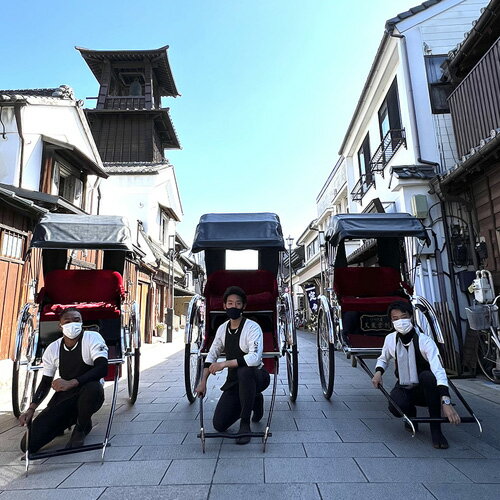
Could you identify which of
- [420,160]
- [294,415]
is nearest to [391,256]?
[294,415]

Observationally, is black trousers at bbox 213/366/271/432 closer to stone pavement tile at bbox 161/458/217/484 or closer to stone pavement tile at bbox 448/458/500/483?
stone pavement tile at bbox 161/458/217/484

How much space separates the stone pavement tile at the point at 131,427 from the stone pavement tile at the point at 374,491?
2.04m

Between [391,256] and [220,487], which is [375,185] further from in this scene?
[220,487]

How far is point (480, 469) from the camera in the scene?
103 inches

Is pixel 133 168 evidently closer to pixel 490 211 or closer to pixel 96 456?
pixel 490 211

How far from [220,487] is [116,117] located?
850 inches

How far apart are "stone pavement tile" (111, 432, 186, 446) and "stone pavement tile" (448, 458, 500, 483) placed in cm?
238

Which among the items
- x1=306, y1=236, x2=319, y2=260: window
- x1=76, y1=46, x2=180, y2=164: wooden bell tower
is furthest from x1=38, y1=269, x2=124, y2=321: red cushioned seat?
x1=306, y1=236, x2=319, y2=260: window

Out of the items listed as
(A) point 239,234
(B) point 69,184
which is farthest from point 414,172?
(B) point 69,184

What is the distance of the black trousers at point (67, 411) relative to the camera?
3.04m

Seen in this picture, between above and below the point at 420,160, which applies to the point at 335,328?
below

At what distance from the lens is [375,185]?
10188 millimetres

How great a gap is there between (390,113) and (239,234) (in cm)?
718

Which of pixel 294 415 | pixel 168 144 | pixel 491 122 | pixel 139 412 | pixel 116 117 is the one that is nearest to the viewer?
pixel 294 415
